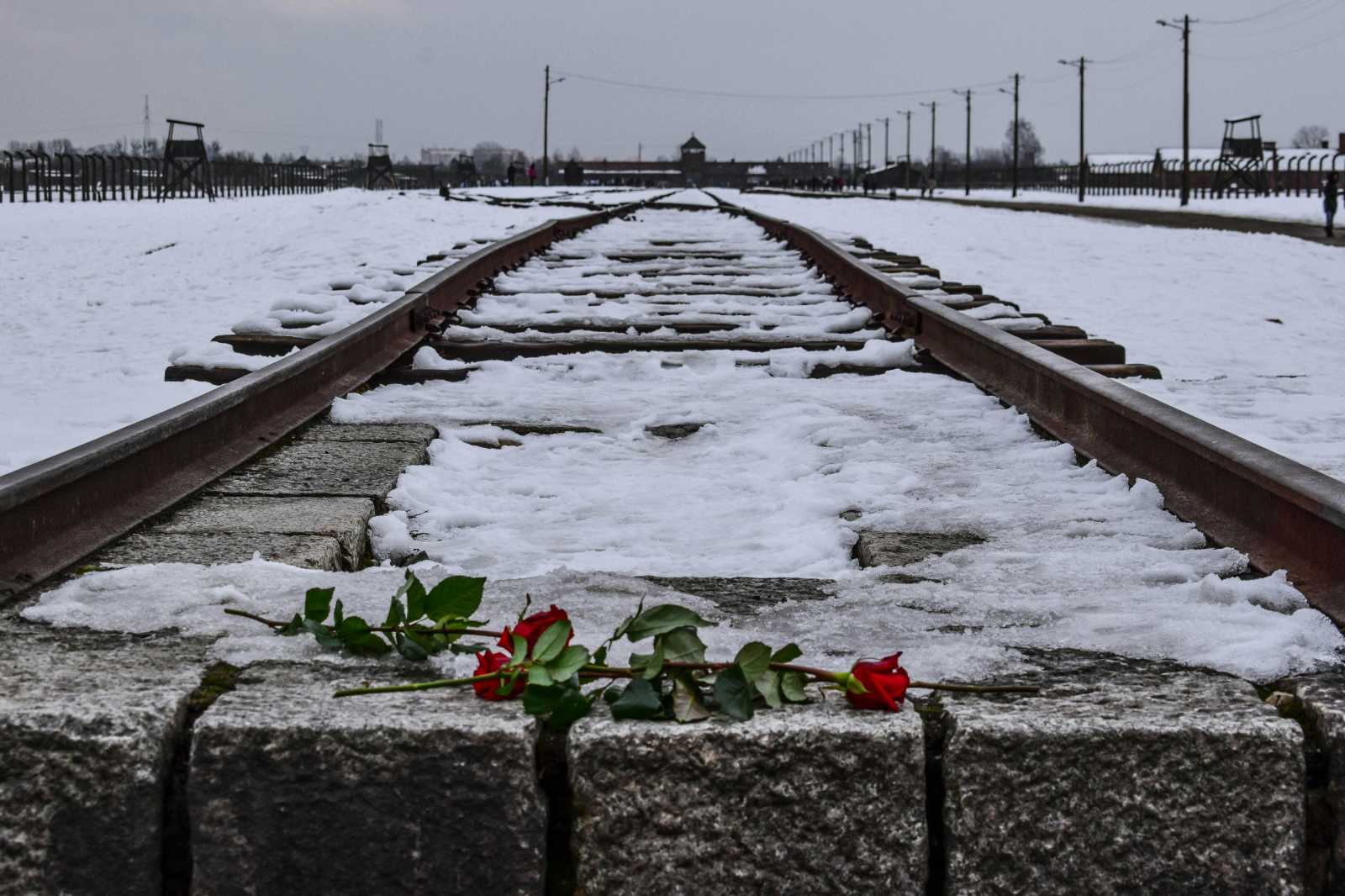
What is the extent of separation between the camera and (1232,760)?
1.64 meters

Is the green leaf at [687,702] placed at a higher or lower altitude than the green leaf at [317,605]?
lower

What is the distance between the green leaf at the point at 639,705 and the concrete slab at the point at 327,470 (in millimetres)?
1767

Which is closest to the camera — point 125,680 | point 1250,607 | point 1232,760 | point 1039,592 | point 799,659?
point 1232,760

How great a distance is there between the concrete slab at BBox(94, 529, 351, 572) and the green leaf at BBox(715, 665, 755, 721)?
120 cm

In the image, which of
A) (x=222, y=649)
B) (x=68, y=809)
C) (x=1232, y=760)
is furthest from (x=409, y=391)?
(x=1232, y=760)

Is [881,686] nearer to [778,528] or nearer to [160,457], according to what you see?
[778,528]

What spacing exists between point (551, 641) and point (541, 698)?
0.39 ft

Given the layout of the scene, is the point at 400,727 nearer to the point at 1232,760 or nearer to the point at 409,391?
the point at 1232,760

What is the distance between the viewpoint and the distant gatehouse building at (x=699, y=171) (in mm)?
153125

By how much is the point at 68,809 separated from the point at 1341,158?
77.8m

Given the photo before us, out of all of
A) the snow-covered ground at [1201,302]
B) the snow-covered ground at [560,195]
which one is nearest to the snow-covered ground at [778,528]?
the snow-covered ground at [1201,302]

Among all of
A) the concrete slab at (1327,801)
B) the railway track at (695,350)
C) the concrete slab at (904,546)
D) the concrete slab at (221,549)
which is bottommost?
the concrete slab at (1327,801)

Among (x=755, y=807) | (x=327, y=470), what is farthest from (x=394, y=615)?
(x=327, y=470)

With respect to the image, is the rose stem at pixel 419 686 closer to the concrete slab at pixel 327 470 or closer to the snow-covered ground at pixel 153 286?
the concrete slab at pixel 327 470
